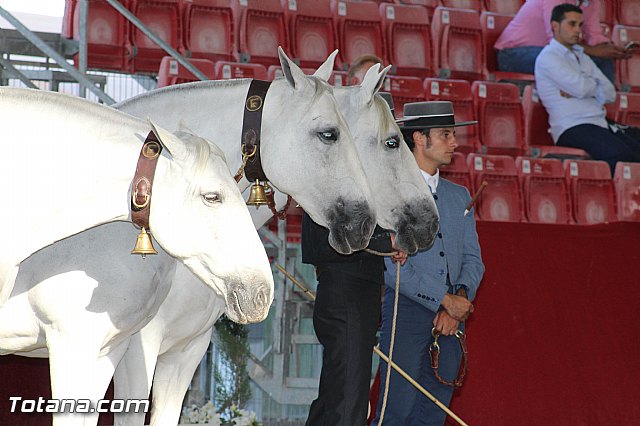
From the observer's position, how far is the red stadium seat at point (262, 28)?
828cm

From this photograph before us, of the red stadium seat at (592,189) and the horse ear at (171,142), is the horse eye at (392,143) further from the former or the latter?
the red stadium seat at (592,189)

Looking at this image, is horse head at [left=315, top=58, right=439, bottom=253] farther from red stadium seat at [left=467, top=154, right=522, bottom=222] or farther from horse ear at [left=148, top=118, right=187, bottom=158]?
red stadium seat at [left=467, top=154, right=522, bottom=222]

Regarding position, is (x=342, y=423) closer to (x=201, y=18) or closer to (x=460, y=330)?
(x=460, y=330)

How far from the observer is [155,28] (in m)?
7.94

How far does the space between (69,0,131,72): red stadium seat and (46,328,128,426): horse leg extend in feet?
17.9

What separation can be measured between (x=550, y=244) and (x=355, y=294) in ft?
7.17

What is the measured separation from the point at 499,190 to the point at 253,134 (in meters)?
5.04

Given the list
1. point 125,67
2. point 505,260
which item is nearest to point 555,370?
point 505,260

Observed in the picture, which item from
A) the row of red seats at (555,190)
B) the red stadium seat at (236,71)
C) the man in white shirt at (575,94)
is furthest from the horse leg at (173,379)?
the man in white shirt at (575,94)

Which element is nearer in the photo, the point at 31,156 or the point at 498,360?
the point at 31,156

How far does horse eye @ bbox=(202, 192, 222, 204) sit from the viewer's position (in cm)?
248

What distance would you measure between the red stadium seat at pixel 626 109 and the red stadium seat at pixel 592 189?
4.30 feet

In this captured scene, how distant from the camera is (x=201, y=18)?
8102mm

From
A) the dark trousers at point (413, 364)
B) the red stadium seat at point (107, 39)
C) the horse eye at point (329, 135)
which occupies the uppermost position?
the red stadium seat at point (107, 39)
